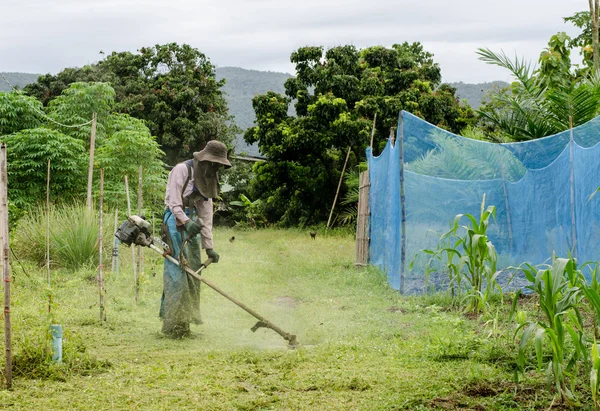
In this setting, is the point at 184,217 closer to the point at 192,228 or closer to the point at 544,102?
the point at 192,228

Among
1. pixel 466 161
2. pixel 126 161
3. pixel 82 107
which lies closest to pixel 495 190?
pixel 466 161

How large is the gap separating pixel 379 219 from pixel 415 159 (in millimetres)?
2755

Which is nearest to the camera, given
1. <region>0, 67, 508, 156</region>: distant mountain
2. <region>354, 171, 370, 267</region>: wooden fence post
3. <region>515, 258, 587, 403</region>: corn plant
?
<region>515, 258, 587, 403</region>: corn plant

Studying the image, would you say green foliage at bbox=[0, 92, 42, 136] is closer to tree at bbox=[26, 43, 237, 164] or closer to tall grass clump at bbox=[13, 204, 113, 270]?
tall grass clump at bbox=[13, 204, 113, 270]

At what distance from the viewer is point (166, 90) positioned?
27.9 meters

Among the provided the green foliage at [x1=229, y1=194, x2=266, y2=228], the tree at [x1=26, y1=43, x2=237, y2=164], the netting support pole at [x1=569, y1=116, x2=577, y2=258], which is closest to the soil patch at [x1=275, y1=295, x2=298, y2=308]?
the netting support pole at [x1=569, y1=116, x2=577, y2=258]

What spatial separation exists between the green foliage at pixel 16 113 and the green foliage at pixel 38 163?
1003 millimetres

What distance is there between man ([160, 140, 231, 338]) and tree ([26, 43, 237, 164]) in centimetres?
1991

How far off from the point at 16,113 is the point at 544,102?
1046 centimetres

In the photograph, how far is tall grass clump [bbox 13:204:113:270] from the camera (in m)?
11.6

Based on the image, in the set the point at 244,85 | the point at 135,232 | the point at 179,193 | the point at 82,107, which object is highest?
the point at 244,85

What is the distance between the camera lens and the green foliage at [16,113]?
15.4 metres

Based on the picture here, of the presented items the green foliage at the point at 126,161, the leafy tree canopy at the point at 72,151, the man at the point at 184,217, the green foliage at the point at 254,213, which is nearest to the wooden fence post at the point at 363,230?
the leafy tree canopy at the point at 72,151

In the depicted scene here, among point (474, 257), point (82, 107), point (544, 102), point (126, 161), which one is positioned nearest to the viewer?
point (474, 257)
